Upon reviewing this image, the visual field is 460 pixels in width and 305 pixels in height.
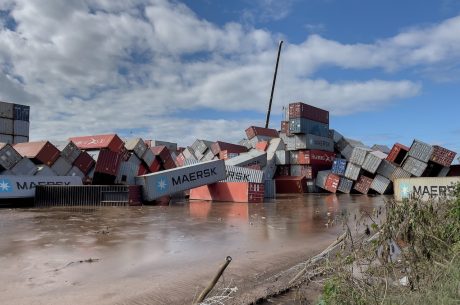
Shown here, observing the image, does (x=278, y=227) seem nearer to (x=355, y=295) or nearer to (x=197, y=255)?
(x=197, y=255)

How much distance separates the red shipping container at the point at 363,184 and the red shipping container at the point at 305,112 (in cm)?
941

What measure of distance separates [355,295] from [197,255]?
573 centimetres

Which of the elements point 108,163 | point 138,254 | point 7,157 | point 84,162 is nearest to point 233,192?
point 108,163

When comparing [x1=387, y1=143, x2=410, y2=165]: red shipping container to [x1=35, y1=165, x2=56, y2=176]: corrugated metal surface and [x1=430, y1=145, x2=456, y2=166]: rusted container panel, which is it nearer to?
[x1=430, y1=145, x2=456, y2=166]: rusted container panel

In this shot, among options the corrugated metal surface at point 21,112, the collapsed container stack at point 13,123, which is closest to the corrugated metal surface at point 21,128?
the collapsed container stack at point 13,123

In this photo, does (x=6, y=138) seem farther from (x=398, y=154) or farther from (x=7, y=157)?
(x=398, y=154)

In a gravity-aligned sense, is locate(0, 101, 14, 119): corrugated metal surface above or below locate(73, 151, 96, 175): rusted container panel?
above

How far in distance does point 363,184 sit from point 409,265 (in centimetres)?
3923

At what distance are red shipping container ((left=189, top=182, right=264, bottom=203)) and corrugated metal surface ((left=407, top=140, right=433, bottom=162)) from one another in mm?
19325

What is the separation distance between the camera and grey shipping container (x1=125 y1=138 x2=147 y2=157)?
112 ft

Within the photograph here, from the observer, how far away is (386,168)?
41.4m

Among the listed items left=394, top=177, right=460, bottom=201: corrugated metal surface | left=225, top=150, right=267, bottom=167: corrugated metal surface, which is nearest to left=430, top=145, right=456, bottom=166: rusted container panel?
left=394, top=177, right=460, bottom=201: corrugated metal surface

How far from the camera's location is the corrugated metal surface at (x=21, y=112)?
39875 millimetres

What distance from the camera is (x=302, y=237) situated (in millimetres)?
13000
